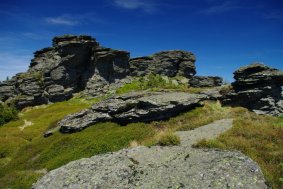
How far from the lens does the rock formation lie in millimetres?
105125

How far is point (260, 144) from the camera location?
22.8m

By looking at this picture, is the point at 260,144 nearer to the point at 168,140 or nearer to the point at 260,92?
the point at 168,140

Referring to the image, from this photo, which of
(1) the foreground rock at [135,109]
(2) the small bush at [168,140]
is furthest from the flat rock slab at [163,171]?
(1) the foreground rock at [135,109]

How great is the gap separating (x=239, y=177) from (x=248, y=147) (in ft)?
18.0

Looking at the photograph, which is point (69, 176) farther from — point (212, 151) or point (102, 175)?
point (212, 151)

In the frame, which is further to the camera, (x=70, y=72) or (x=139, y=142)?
(x=70, y=72)

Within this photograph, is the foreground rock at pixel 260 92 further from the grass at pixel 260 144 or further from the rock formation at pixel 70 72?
the rock formation at pixel 70 72

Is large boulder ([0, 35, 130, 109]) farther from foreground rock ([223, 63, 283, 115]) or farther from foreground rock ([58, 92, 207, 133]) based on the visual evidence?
foreground rock ([58, 92, 207, 133])

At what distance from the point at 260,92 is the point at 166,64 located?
78195 mm

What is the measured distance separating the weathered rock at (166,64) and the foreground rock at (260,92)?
72555 mm

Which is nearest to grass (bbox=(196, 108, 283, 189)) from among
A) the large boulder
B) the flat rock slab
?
the flat rock slab

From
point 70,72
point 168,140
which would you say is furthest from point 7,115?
point 168,140

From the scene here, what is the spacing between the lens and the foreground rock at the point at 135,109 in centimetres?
3850

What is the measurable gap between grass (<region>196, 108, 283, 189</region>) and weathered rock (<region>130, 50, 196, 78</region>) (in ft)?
312
